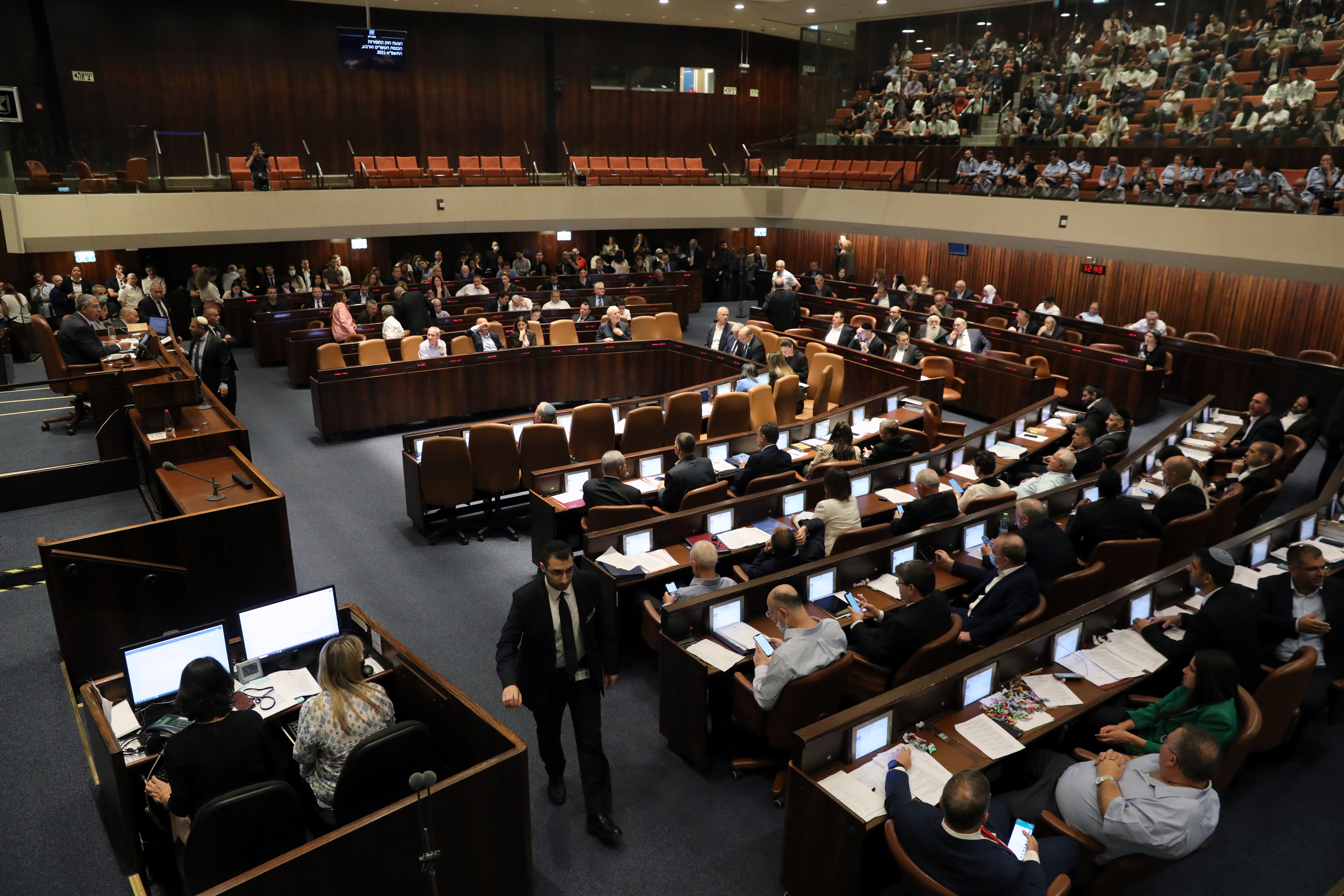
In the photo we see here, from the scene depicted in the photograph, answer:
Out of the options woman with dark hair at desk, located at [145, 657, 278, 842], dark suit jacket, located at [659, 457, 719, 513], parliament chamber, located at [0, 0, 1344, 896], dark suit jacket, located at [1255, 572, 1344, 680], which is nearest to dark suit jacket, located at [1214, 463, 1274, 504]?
parliament chamber, located at [0, 0, 1344, 896]

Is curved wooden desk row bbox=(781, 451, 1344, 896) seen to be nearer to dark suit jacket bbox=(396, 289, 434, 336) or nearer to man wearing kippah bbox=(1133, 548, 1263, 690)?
man wearing kippah bbox=(1133, 548, 1263, 690)

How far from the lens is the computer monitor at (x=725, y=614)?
187 inches

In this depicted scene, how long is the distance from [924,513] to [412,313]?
29.8ft

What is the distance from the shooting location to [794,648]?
4.13 m

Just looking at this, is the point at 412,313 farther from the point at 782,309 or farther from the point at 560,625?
the point at 560,625

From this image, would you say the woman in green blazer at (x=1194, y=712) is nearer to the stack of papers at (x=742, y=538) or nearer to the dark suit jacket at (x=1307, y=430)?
the stack of papers at (x=742, y=538)

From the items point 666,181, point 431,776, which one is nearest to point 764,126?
point 666,181

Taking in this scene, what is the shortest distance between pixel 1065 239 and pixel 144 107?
16.9 meters

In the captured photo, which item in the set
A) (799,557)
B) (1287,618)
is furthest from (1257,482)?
(799,557)

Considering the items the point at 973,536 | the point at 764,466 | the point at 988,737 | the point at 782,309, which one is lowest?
the point at 988,737

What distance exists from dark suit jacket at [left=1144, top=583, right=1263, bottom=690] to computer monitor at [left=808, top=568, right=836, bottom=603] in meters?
1.81

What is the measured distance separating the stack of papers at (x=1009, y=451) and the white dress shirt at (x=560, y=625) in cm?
522

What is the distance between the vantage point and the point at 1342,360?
469 inches

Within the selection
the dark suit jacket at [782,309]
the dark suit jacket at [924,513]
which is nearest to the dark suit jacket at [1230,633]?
the dark suit jacket at [924,513]
